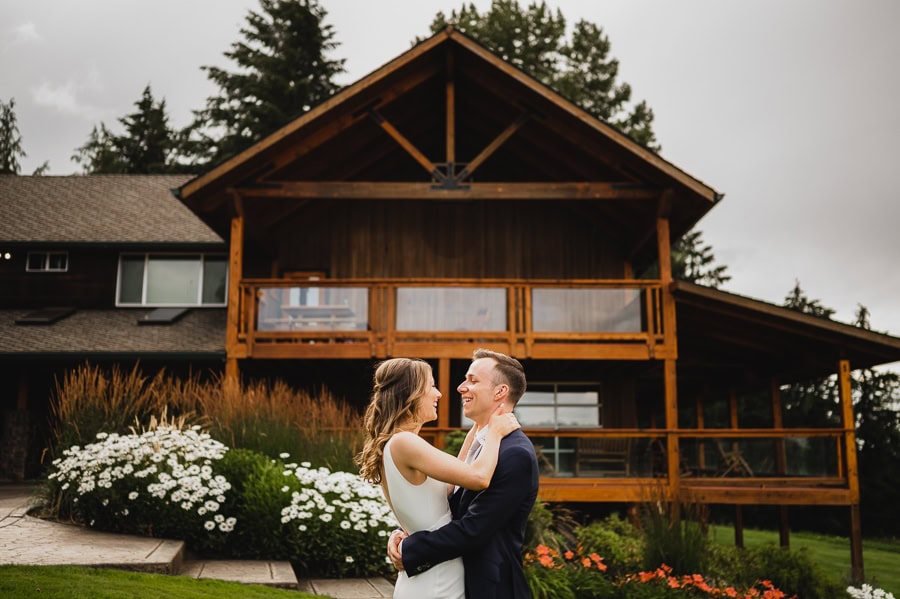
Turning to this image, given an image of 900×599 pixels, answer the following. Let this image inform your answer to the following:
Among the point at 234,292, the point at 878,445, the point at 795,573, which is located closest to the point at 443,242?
the point at 234,292

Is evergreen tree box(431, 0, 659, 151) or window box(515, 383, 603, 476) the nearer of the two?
window box(515, 383, 603, 476)

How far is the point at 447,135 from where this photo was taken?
1565cm

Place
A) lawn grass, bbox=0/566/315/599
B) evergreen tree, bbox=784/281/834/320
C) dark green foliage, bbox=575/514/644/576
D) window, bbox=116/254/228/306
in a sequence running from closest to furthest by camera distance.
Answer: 1. lawn grass, bbox=0/566/315/599
2. dark green foliage, bbox=575/514/644/576
3. window, bbox=116/254/228/306
4. evergreen tree, bbox=784/281/834/320

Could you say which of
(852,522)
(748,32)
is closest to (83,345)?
(852,522)

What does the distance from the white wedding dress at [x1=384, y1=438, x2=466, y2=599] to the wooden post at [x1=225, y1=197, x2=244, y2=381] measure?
11.6 metres

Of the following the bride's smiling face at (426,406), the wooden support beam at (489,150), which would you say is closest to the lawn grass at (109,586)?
the bride's smiling face at (426,406)

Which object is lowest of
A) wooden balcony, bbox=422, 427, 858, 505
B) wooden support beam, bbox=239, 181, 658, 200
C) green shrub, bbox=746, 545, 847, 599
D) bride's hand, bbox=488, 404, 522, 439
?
green shrub, bbox=746, 545, 847, 599

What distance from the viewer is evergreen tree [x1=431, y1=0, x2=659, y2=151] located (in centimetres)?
3538

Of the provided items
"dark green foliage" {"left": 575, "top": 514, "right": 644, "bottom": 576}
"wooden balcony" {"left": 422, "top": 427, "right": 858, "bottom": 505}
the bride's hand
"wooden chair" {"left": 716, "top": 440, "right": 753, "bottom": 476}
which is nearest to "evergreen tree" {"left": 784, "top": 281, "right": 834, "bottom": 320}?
"wooden chair" {"left": 716, "top": 440, "right": 753, "bottom": 476}

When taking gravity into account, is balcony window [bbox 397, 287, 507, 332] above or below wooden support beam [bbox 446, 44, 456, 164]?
below

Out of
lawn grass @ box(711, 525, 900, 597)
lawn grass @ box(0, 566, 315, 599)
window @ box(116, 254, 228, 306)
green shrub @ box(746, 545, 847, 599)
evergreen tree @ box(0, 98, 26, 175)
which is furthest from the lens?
evergreen tree @ box(0, 98, 26, 175)

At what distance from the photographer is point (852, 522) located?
14094 millimetres

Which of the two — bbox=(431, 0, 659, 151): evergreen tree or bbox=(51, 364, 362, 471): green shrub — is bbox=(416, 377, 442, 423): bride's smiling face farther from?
bbox=(431, 0, 659, 151): evergreen tree

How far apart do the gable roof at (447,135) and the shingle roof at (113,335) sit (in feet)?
6.53
